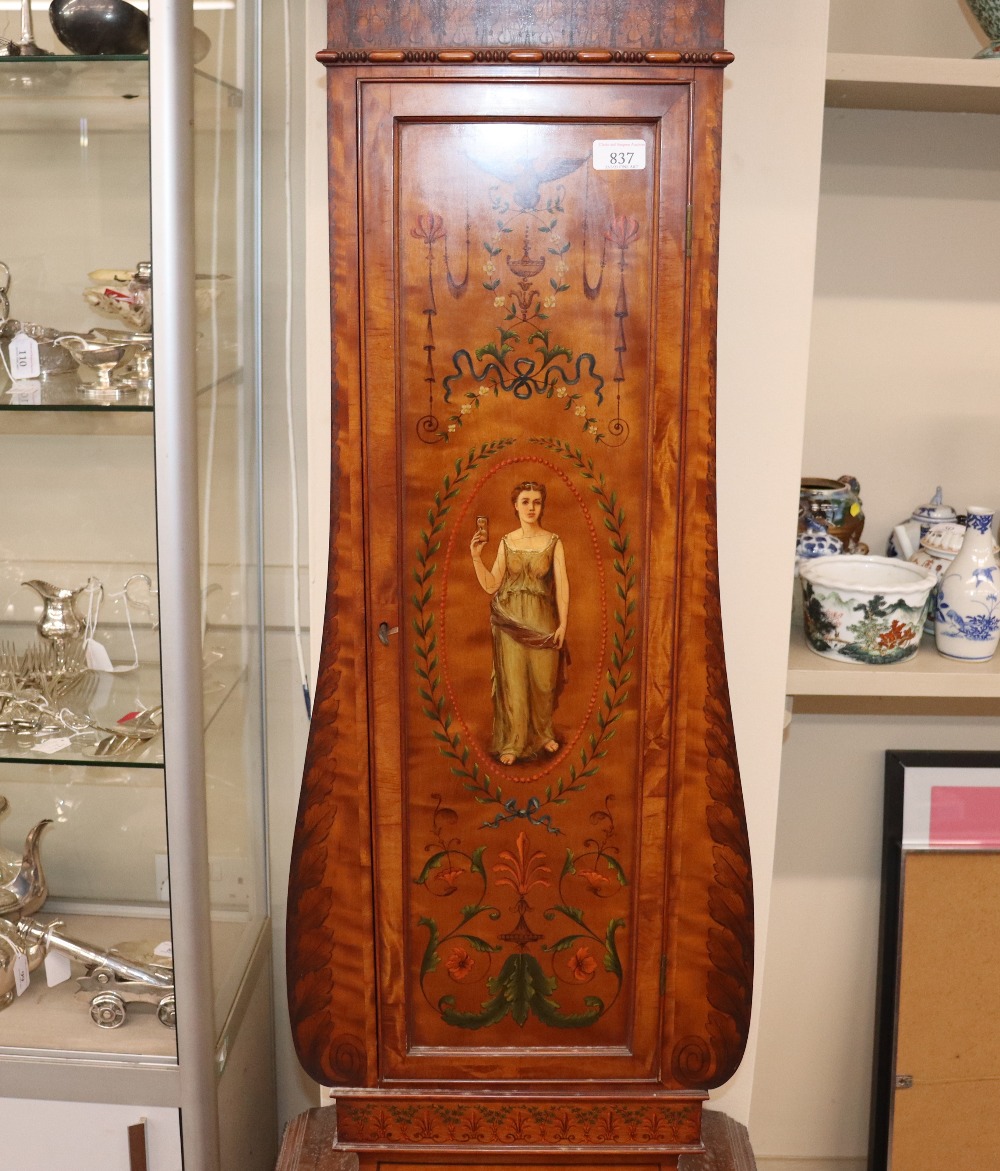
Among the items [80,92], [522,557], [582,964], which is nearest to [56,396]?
[80,92]

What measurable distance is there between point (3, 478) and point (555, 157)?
3.31 ft

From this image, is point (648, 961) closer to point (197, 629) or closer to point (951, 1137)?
point (197, 629)

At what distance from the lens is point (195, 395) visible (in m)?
1.36

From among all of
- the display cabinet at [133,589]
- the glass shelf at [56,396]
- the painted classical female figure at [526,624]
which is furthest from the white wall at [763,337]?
the glass shelf at [56,396]

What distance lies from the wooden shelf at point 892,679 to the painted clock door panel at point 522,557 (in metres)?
0.32

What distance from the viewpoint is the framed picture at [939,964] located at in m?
1.94

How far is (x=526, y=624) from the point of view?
139cm

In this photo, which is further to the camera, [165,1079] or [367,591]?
[165,1079]

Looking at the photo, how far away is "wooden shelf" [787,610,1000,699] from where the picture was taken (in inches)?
63.6

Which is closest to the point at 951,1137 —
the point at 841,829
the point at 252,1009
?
the point at 841,829

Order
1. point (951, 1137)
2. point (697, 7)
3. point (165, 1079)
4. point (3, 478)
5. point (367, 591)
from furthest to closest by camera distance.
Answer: point (951, 1137) < point (3, 478) < point (165, 1079) < point (367, 591) < point (697, 7)

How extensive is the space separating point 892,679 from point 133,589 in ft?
3.61

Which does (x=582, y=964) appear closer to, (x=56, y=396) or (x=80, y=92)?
(x=56, y=396)

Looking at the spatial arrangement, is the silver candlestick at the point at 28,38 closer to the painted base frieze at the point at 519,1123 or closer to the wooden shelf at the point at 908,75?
the wooden shelf at the point at 908,75
